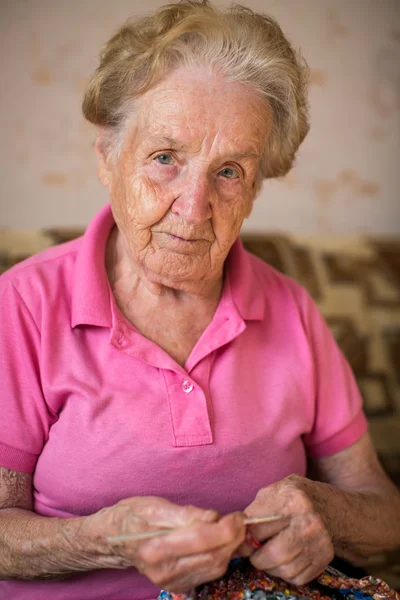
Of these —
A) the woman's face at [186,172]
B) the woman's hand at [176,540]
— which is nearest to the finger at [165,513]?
the woman's hand at [176,540]

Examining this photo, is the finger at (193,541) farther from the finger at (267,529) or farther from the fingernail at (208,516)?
the finger at (267,529)

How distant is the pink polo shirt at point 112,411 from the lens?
1.29m

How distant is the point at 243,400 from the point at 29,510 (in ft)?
1.52

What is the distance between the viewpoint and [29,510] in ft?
4.28

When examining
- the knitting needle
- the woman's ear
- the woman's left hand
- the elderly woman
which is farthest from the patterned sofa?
the knitting needle

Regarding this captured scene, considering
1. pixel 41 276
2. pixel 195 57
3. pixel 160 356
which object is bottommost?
pixel 160 356

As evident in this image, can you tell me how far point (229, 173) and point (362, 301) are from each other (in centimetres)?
82

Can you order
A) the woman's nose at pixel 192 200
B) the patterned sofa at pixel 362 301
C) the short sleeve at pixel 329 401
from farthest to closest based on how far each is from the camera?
the patterned sofa at pixel 362 301
the short sleeve at pixel 329 401
the woman's nose at pixel 192 200

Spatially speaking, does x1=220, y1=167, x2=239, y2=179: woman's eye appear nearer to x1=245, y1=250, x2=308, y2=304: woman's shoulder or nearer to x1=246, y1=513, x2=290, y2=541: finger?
x1=245, y1=250, x2=308, y2=304: woman's shoulder

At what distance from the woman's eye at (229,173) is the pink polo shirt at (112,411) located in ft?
→ 0.99

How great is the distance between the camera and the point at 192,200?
128 cm

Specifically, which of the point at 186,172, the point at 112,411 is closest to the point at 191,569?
the point at 112,411

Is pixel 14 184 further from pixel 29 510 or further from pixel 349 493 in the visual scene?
pixel 349 493

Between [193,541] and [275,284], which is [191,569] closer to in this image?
[193,541]
